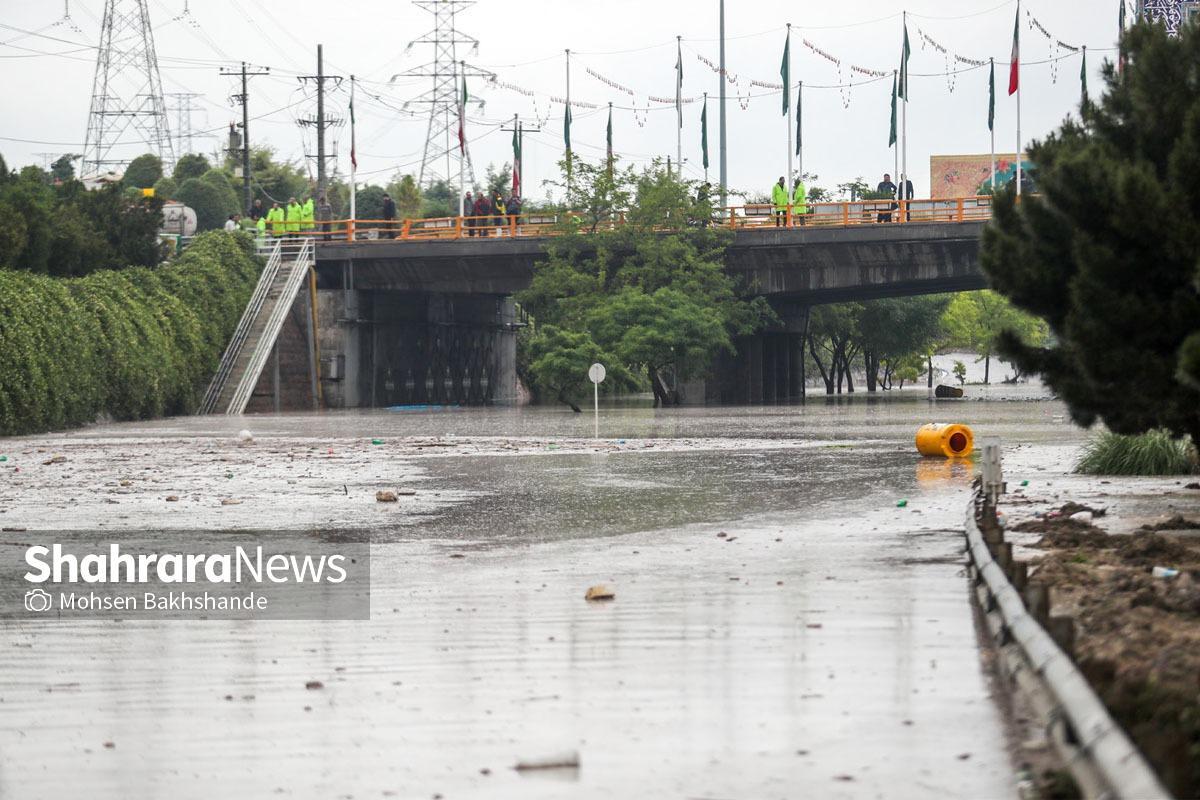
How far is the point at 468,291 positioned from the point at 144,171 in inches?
1854

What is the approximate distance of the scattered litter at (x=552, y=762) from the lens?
6443mm

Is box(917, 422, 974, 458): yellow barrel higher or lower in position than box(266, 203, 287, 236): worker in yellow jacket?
lower

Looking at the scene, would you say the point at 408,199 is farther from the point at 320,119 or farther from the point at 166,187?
the point at 320,119

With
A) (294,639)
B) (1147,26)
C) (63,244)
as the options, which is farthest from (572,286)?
(294,639)

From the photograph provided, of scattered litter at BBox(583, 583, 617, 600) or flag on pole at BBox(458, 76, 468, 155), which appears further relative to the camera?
flag on pole at BBox(458, 76, 468, 155)

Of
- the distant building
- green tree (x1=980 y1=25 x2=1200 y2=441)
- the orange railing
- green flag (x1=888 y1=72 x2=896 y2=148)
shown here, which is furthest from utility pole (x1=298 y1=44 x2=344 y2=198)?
green tree (x1=980 y1=25 x2=1200 y2=441)

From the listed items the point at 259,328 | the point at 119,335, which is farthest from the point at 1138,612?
the point at 259,328

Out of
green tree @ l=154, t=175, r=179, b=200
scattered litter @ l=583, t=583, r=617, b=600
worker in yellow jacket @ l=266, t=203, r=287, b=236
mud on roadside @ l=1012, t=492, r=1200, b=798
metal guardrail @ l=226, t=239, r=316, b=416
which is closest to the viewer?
mud on roadside @ l=1012, t=492, r=1200, b=798

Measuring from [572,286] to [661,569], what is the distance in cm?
5392

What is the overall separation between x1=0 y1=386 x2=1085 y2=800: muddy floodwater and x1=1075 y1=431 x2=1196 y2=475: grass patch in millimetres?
3381

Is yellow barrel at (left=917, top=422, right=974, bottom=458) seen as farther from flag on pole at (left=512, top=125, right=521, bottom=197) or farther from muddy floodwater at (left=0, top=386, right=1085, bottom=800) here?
flag on pole at (left=512, top=125, right=521, bottom=197)

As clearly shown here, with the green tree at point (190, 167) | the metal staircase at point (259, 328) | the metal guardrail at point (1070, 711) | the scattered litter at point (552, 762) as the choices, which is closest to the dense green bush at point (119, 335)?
the metal staircase at point (259, 328)

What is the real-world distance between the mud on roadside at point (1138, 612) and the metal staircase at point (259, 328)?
47.3 metres

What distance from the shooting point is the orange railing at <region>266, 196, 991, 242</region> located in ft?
205
